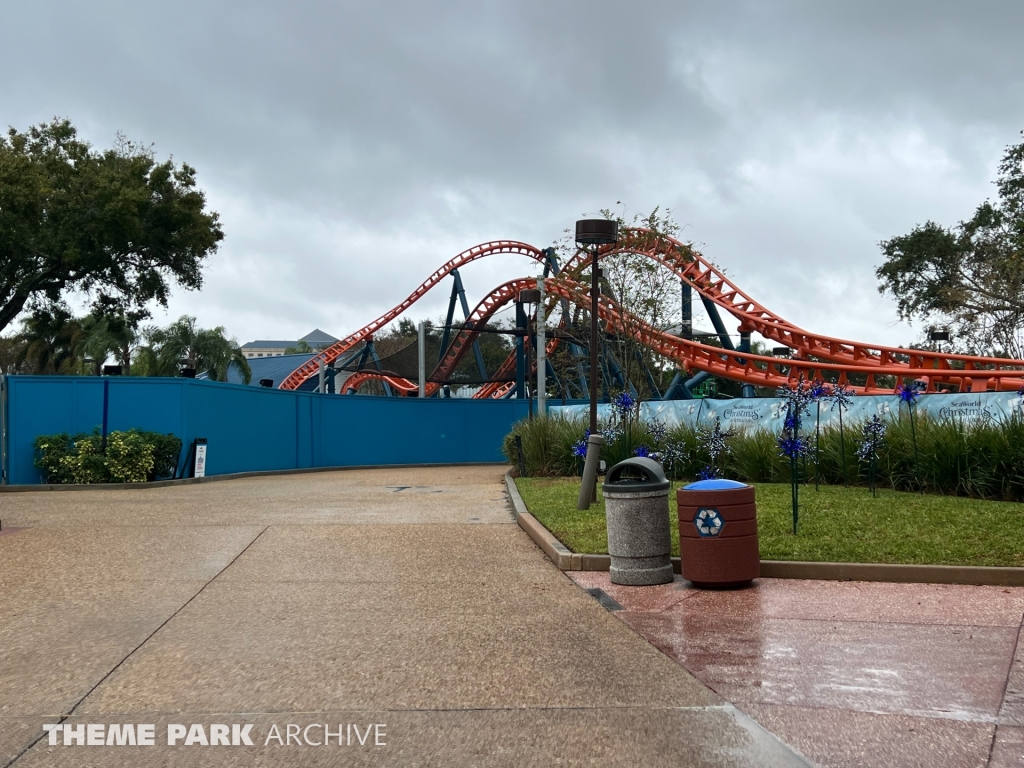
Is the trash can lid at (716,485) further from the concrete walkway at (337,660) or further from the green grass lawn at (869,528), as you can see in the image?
the concrete walkway at (337,660)

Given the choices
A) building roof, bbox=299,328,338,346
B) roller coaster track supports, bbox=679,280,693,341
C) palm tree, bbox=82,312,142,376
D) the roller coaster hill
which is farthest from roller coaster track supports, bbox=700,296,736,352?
building roof, bbox=299,328,338,346

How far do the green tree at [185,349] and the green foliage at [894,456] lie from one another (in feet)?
112

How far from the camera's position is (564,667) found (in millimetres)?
5715

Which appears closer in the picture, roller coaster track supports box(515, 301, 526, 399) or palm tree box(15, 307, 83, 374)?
roller coaster track supports box(515, 301, 526, 399)

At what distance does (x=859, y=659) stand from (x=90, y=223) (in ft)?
98.9

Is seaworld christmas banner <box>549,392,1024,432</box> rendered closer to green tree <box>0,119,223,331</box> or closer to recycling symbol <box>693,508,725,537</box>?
recycling symbol <box>693,508,725,537</box>

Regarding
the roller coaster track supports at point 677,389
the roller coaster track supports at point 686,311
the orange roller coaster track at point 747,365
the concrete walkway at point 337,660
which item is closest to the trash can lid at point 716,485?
the concrete walkway at point 337,660

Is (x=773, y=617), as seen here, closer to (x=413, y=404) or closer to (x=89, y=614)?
(x=89, y=614)

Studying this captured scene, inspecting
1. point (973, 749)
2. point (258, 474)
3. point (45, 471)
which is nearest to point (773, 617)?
point (973, 749)

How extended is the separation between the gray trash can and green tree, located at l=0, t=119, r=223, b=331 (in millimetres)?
25235

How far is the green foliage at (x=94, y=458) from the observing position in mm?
20328

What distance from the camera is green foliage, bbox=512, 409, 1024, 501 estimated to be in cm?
1320

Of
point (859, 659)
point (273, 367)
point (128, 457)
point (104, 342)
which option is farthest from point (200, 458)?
point (273, 367)

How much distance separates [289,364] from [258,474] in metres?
51.1
